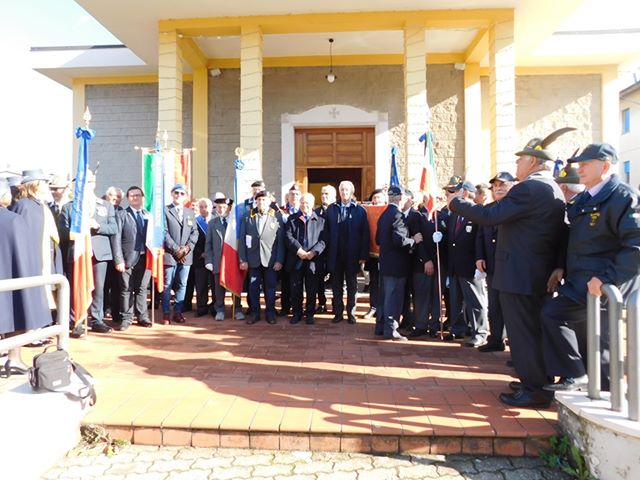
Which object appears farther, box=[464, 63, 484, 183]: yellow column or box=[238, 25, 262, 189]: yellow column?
box=[464, 63, 484, 183]: yellow column


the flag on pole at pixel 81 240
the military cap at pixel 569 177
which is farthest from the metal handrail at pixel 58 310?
the military cap at pixel 569 177

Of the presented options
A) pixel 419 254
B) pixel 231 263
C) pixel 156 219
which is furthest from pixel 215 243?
pixel 419 254

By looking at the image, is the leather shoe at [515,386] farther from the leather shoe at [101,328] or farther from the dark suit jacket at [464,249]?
the leather shoe at [101,328]

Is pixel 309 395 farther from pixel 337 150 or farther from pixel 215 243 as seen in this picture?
pixel 337 150

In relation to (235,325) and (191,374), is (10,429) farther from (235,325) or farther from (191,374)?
(235,325)

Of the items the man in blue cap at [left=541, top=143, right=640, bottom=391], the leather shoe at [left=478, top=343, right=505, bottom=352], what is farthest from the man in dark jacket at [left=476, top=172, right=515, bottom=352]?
the man in blue cap at [left=541, top=143, right=640, bottom=391]

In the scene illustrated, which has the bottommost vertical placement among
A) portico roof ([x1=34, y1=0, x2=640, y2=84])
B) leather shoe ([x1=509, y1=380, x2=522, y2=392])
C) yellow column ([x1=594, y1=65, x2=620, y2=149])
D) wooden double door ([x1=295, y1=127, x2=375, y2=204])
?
leather shoe ([x1=509, y1=380, x2=522, y2=392])

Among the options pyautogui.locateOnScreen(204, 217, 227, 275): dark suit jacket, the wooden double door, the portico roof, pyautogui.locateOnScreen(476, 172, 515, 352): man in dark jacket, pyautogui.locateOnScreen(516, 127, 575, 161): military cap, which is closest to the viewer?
pyautogui.locateOnScreen(516, 127, 575, 161): military cap

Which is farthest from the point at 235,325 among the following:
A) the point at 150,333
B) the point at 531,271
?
the point at 531,271

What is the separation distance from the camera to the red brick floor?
3.11 metres

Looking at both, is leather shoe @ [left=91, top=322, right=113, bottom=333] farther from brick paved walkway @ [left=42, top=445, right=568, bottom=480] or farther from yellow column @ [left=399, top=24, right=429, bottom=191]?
yellow column @ [left=399, top=24, right=429, bottom=191]

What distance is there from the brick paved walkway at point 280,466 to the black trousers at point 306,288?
3.58 m

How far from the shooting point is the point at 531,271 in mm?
3598

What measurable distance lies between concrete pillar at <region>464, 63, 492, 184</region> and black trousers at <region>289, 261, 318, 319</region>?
625 cm
